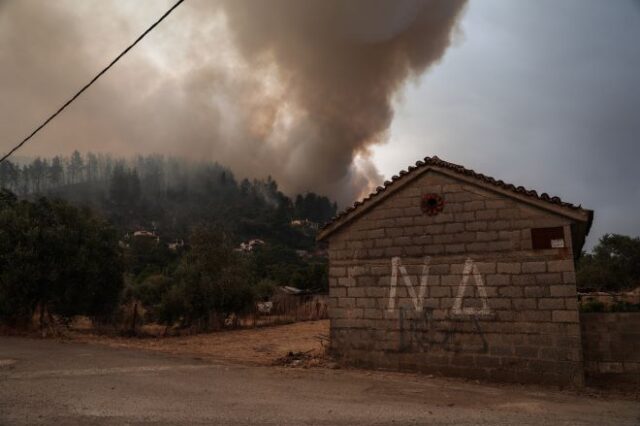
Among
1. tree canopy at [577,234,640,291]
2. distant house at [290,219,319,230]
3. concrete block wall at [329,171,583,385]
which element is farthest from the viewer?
distant house at [290,219,319,230]

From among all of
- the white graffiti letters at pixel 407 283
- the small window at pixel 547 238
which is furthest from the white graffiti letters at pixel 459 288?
the small window at pixel 547 238

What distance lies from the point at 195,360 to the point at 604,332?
10491 millimetres

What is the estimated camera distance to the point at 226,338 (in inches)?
823

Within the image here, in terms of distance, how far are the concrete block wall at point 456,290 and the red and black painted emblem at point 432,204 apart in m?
0.13

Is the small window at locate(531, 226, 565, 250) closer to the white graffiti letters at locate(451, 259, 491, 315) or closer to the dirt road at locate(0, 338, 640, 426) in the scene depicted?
the white graffiti letters at locate(451, 259, 491, 315)

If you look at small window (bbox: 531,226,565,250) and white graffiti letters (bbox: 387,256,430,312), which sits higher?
small window (bbox: 531,226,565,250)

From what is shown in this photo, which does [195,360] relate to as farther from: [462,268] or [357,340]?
[462,268]

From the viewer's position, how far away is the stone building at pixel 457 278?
34.0 ft

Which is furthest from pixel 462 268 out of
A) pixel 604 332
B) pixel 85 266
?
pixel 85 266

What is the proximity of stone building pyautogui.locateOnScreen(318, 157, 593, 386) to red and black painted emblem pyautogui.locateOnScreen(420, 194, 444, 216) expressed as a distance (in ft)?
0.08

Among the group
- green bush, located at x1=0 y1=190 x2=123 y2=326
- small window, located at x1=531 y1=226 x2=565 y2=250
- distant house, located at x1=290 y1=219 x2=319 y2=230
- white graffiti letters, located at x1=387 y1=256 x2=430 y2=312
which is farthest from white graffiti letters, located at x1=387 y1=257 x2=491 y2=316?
distant house, located at x1=290 y1=219 x2=319 y2=230

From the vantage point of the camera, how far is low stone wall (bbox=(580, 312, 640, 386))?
999 centimetres

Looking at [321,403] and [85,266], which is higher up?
[85,266]

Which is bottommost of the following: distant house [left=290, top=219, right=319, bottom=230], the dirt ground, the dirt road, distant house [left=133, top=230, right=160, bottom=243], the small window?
the dirt ground
